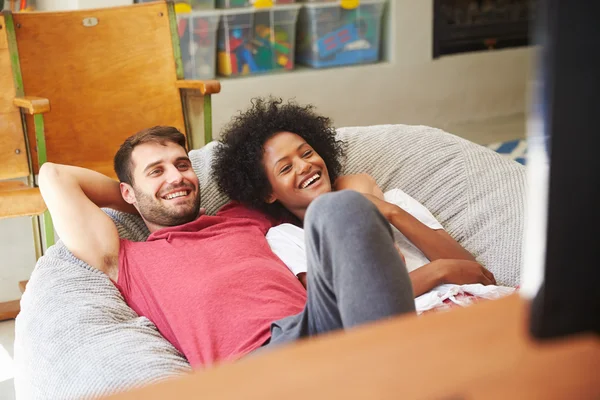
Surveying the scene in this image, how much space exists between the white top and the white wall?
82.6 inches

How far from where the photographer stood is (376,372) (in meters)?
0.38

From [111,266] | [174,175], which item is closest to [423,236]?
[174,175]

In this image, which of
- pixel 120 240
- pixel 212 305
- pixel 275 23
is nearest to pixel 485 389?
pixel 212 305

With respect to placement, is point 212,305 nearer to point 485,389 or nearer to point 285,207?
point 285,207

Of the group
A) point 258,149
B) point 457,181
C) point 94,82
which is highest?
point 94,82

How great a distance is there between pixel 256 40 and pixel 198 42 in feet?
1.06

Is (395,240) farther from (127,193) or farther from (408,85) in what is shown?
(408,85)

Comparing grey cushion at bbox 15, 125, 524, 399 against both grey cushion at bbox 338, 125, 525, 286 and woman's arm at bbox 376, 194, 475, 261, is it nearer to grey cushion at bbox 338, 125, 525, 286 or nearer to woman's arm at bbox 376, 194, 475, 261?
grey cushion at bbox 338, 125, 525, 286

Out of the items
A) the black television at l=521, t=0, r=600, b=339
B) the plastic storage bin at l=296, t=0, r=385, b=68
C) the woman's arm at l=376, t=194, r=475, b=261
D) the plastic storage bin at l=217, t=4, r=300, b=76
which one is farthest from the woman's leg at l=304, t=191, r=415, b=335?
the plastic storage bin at l=296, t=0, r=385, b=68

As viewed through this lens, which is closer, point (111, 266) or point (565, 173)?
point (565, 173)

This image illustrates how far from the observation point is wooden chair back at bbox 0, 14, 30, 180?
2.39 meters

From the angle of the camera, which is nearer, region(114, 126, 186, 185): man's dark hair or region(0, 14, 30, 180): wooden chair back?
region(114, 126, 186, 185): man's dark hair

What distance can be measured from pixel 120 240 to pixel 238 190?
0.30 metres

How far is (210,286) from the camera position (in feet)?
4.77
